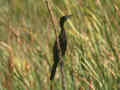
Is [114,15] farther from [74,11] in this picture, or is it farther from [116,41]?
[74,11]

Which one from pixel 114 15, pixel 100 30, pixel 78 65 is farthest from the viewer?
pixel 100 30

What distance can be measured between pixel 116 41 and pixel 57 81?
1.20 feet

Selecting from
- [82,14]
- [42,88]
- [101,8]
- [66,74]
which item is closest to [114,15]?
[101,8]

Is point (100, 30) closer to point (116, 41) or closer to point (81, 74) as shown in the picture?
point (116, 41)

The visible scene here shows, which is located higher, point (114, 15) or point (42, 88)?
point (114, 15)

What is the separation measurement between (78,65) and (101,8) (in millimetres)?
400

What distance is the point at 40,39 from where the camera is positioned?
213cm

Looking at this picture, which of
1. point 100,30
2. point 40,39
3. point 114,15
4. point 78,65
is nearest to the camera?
point 78,65

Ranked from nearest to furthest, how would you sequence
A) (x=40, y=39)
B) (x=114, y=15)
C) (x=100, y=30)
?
(x=114, y=15) < (x=100, y=30) < (x=40, y=39)

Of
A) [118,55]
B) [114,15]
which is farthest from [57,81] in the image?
[114,15]

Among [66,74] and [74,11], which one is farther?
[74,11]

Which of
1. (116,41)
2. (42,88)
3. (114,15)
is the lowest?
(42,88)

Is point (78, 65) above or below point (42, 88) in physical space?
above

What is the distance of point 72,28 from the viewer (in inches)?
76.1
